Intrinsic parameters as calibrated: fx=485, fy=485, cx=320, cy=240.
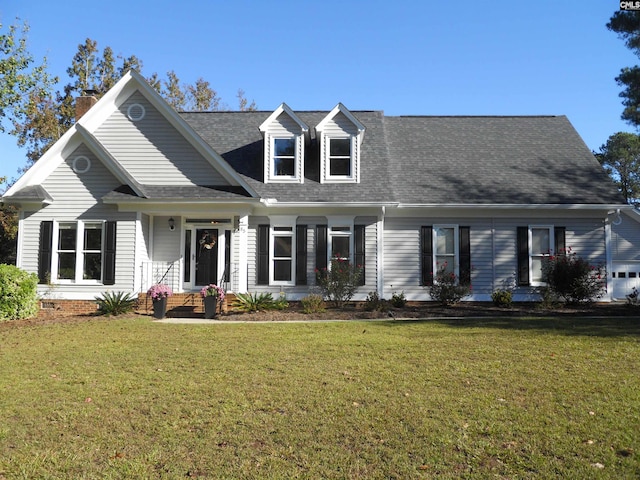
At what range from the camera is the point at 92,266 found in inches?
577

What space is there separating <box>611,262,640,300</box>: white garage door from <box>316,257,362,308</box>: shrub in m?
8.95

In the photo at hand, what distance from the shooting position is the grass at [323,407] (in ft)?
12.8

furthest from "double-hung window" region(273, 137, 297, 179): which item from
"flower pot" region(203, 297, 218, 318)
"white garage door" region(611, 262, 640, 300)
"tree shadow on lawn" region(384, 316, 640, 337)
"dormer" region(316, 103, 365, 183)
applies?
"white garage door" region(611, 262, 640, 300)

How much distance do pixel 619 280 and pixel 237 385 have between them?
15.2 m

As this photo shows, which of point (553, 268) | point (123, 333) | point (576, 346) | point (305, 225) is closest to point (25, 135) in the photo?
point (305, 225)

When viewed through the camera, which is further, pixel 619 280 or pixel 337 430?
pixel 619 280

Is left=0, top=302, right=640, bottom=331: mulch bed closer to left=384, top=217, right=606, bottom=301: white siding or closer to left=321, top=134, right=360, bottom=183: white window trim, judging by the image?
left=384, top=217, right=606, bottom=301: white siding

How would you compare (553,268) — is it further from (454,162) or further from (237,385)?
(237,385)

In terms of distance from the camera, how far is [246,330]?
34.2 ft

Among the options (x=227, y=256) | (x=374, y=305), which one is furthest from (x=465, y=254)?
(x=227, y=256)

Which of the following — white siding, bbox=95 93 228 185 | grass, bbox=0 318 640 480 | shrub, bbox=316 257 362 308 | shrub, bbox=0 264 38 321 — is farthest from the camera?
white siding, bbox=95 93 228 185

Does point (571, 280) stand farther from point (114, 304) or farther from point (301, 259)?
point (114, 304)

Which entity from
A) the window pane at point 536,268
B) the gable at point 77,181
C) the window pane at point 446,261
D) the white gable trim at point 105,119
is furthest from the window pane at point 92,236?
the window pane at point 536,268

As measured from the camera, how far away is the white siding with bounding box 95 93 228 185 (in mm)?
15164
